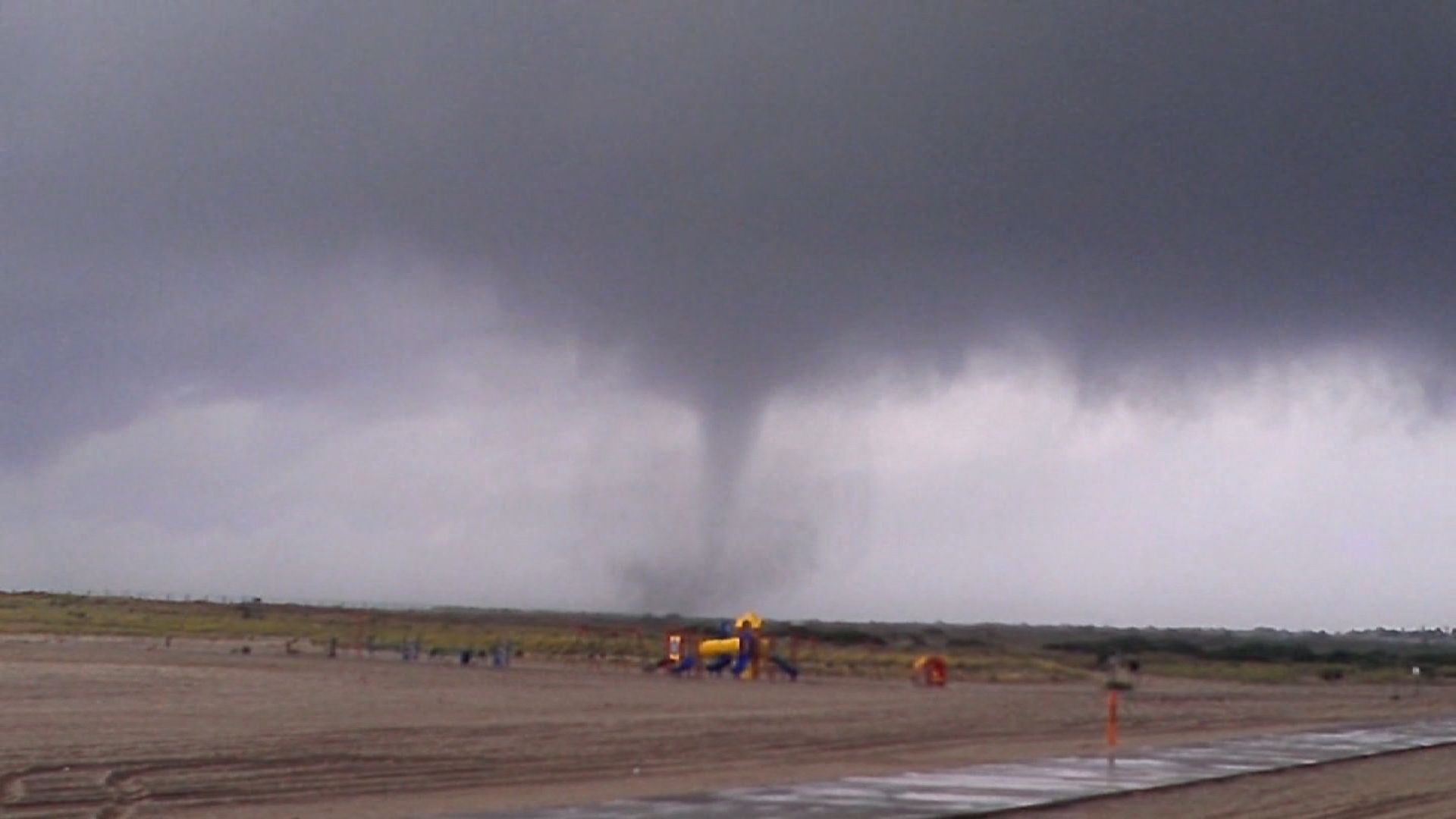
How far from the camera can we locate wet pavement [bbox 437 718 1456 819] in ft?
67.1

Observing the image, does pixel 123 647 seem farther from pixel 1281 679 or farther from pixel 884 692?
pixel 1281 679

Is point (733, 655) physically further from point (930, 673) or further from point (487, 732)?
point (487, 732)

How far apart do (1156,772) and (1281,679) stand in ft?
→ 173

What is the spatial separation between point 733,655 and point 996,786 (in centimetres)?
3995

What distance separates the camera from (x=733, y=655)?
2510 inches

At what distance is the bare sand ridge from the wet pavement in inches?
36.2

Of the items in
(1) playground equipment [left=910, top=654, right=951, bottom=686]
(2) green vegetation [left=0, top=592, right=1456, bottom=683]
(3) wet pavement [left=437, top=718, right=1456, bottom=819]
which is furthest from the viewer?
(2) green vegetation [left=0, top=592, right=1456, bottom=683]

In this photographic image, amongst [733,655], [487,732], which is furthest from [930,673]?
[487,732]

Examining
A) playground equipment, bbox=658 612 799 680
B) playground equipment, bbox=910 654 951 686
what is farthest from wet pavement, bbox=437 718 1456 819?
playground equipment, bbox=658 612 799 680

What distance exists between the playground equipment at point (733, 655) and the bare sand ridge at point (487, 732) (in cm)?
440

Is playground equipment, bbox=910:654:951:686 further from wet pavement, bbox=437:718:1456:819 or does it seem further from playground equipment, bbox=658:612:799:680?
wet pavement, bbox=437:718:1456:819

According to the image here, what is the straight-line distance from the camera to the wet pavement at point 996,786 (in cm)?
2044

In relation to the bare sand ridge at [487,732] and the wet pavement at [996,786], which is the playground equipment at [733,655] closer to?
the bare sand ridge at [487,732]

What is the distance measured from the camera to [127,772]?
72.7 ft
